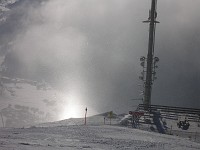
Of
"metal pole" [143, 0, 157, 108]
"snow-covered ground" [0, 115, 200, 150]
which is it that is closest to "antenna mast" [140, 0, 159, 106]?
"metal pole" [143, 0, 157, 108]

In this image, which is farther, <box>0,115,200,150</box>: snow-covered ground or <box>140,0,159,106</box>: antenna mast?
<box>140,0,159,106</box>: antenna mast

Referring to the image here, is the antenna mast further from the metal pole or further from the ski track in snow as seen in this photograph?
the ski track in snow

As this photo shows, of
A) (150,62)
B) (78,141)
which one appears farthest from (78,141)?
(150,62)

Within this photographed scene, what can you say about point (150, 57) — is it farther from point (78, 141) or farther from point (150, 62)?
point (78, 141)

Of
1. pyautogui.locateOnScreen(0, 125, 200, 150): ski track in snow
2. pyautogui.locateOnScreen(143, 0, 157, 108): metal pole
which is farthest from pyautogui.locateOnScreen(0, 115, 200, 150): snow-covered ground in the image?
pyautogui.locateOnScreen(143, 0, 157, 108): metal pole

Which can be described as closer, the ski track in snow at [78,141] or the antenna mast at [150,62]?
the ski track in snow at [78,141]

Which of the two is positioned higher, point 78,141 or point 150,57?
point 150,57

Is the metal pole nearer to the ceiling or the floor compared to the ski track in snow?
nearer to the ceiling

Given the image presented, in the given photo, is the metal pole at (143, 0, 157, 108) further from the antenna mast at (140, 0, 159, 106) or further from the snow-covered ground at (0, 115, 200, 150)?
the snow-covered ground at (0, 115, 200, 150)

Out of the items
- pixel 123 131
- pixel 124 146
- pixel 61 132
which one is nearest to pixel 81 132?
pixel 61 132

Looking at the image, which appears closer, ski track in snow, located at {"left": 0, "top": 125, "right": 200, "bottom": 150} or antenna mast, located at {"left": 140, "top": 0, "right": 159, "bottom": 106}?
ski track in snow, located at {"left": 0, "top": 125, "right": 200, "bottom": 150}

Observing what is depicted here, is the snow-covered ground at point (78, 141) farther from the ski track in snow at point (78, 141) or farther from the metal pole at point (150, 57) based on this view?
the metal pole at point (150, 57)

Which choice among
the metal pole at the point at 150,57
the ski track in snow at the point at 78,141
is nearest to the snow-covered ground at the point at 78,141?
the ski track in snow at the point at 78,141

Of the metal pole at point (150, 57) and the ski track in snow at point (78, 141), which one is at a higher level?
the metal pole at point (150, 57)
